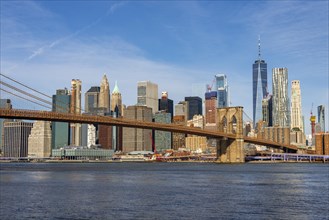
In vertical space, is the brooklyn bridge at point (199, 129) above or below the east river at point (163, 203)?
above

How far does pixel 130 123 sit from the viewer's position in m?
75.3

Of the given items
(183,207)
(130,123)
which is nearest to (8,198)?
(183,207)

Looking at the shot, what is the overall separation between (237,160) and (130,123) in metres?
35.1

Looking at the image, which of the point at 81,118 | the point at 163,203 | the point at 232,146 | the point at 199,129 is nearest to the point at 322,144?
the point at 232,146

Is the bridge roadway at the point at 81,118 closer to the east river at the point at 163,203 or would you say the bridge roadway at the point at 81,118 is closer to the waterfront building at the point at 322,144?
the east river at the point at 163,203

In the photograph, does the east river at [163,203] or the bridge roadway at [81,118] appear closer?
the east river at [163,203]

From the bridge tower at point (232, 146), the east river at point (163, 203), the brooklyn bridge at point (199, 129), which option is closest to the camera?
the east river at point (163, 203)

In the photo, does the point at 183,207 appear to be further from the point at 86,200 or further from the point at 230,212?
the point at 86,200

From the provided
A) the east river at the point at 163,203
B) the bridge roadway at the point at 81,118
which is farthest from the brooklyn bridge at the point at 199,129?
the east river at the point at 163,203

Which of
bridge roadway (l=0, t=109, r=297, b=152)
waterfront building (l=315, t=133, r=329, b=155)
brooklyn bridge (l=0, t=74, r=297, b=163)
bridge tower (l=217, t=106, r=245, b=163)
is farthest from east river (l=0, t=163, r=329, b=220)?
waterfront building (l=315, t=133, r=329, b=155)

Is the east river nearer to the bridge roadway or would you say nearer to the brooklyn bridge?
the bridge roadway

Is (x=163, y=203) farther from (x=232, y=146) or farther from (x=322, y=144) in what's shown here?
(x=322, y=144)

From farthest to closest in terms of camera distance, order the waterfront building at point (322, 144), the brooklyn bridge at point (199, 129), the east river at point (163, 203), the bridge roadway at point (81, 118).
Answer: the waterfront building at point (322, 144) → the brooklyn bridge at point (199, 129) → the bridge roadway at point (81, 118) → the east river at point (163, 203)

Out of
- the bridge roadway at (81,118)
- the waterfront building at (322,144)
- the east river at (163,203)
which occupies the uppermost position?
the bridge roadway at (81,118)
